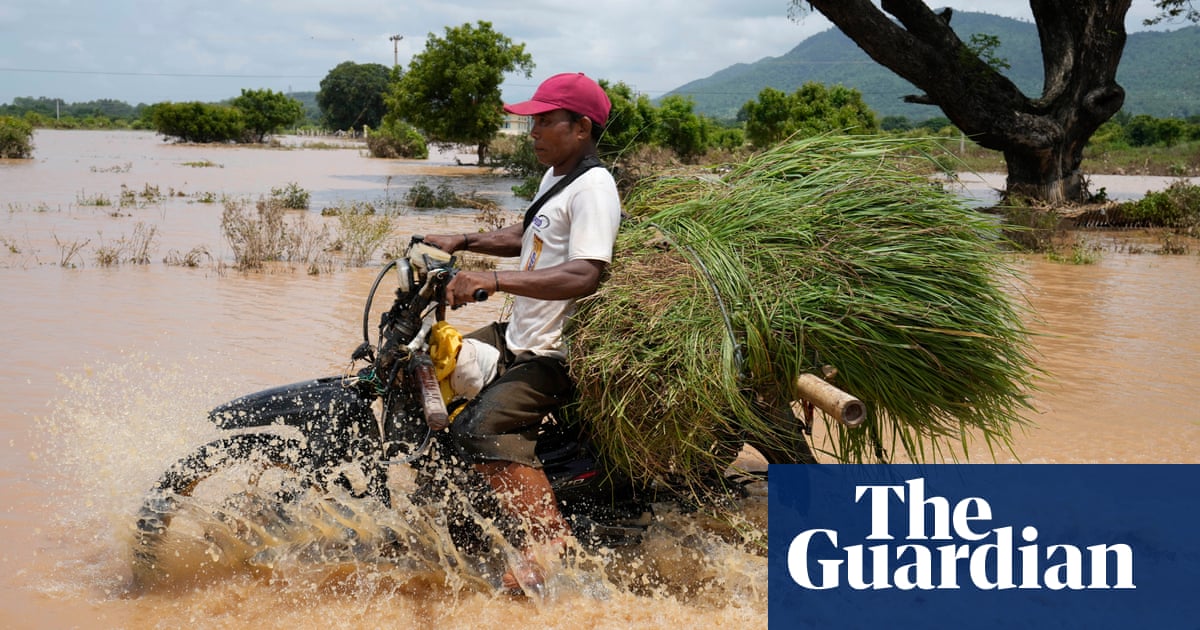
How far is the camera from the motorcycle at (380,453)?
305 centimetres

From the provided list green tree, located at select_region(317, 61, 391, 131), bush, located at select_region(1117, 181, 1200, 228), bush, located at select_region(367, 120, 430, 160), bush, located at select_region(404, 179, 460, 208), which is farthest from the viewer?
green tree, located at select_region(317, 61, 391, 131)

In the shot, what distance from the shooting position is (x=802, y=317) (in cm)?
296

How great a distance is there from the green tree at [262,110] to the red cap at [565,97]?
58.2m

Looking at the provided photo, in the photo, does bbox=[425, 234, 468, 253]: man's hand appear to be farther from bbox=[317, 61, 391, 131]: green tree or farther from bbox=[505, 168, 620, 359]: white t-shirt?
bbox=[317, 61, 391, 131]: green tree

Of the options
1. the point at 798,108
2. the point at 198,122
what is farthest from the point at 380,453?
the point at 198,122

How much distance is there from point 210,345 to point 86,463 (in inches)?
103

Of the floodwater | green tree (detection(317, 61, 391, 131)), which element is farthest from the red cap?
green tree (detection(317, 61, 391, 131))

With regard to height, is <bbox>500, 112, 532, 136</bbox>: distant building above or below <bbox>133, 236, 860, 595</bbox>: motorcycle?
above

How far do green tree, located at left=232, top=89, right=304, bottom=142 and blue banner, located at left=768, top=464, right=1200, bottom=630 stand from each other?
58.2 metres

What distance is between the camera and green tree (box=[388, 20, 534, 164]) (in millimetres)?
30719

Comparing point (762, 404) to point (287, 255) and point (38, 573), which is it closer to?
point (38, 573)

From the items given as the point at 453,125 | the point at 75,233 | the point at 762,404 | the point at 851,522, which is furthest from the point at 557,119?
the point at 453,125

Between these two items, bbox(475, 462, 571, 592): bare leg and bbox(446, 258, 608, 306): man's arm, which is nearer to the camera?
bbox(446, 258, 608, 306): man's arm

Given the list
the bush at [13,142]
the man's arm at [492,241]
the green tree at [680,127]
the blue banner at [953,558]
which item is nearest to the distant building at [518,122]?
the man's arm at [492,241]
